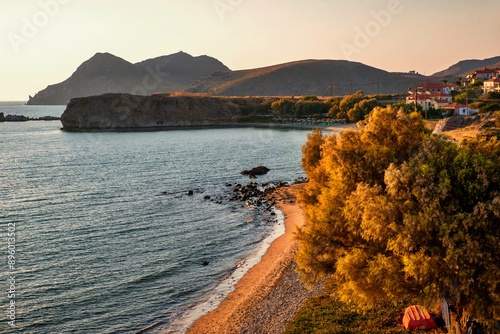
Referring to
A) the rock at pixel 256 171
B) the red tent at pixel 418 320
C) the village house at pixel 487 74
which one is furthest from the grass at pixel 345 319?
the village house at pixel 487 74

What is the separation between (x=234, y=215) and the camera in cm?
5131

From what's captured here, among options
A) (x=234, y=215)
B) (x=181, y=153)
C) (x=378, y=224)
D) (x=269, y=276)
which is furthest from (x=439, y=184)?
(x=181, y=153)

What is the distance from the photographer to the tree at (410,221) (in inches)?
594

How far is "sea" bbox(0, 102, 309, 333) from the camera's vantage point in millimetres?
27453

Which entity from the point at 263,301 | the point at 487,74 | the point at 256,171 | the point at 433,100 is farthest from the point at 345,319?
the point at 487,74

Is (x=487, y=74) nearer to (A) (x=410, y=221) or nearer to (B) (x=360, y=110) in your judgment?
(B) (x=360, y=110)

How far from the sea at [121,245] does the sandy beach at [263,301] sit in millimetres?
1072

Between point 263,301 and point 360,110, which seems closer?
point 263,301

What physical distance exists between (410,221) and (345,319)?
350 inches

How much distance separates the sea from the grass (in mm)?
8195

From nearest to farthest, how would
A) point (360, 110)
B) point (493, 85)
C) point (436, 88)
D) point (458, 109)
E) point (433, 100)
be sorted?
point (458, 109), point (433, 100), point (493, 85), point (436, 88), point (360, 110)

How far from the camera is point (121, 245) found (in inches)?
1554

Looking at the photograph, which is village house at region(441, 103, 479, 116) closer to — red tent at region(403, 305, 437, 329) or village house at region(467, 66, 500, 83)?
village house at region(467, 66, 500, 83)

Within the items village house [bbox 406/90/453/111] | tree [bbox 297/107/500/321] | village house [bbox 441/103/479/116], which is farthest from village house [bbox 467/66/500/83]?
tree [bbox 297/107/500/321]
